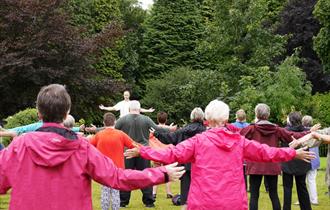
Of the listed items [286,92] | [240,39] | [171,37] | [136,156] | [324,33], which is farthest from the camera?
[171,37]

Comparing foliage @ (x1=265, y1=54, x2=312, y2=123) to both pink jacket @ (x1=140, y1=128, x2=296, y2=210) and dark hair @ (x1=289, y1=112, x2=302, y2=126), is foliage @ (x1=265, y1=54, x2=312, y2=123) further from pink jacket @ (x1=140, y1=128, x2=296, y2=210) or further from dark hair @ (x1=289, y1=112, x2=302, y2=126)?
pink jacket @ (x1=140, y1=128, x2=296, y2=210)

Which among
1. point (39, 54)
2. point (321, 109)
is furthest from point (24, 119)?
point (321, 109)

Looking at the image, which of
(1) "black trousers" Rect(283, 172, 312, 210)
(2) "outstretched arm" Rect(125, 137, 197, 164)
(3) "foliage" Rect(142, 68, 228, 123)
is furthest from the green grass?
(3) "foliage" Rect(142, 68, 228, 123)

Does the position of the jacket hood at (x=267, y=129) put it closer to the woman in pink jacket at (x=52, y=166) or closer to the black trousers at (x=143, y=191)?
the black trousers at (x=143, y=191)

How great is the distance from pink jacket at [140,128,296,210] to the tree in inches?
909

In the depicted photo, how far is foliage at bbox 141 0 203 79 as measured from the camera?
→ 5056 centimetres

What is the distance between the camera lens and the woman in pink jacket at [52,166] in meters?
4.64

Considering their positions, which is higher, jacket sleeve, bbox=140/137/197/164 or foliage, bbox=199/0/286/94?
foliage, bbox=199/0/286/94

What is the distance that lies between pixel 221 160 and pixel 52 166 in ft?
8.96

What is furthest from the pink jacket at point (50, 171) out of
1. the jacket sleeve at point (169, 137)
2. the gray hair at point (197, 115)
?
the gray hair at point (197, 115)

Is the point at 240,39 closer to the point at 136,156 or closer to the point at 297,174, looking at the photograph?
the point at 297,174

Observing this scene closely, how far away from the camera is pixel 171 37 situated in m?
50.9

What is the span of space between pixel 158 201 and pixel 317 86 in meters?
32.3

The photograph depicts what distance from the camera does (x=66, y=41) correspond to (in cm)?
3228
